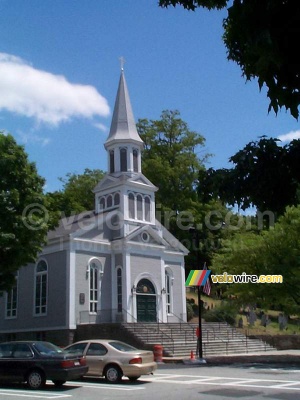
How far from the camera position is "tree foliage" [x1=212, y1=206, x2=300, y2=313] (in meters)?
25.3

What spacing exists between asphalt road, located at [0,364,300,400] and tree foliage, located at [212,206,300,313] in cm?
564

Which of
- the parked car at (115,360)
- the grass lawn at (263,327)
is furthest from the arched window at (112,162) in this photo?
the parked car at (115,360)

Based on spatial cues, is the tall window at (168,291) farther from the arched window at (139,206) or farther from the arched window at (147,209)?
the arched window at (139,206)

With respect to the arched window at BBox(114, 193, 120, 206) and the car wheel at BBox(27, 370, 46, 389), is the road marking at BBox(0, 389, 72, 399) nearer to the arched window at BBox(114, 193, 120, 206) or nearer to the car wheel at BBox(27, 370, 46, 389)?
the car wheel at BBox(27, 370, 46, 389)

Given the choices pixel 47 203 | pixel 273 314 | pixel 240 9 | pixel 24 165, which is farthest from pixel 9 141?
pixel 273 314

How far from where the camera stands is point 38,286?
35906mm

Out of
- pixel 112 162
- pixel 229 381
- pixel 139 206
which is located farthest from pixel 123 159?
pixel 229 381

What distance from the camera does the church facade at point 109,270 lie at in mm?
33688

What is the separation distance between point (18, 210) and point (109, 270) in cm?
1166

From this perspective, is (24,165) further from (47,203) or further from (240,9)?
(240,9)

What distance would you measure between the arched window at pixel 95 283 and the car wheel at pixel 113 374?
16818 millimetres

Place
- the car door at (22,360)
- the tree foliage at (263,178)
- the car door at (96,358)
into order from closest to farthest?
the tree foliage at (263,178) < the car door at (22,360) < the car door at (96,358)

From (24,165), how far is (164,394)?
15.7 metres

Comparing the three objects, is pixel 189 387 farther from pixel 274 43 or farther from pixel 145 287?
pixel 145 287
